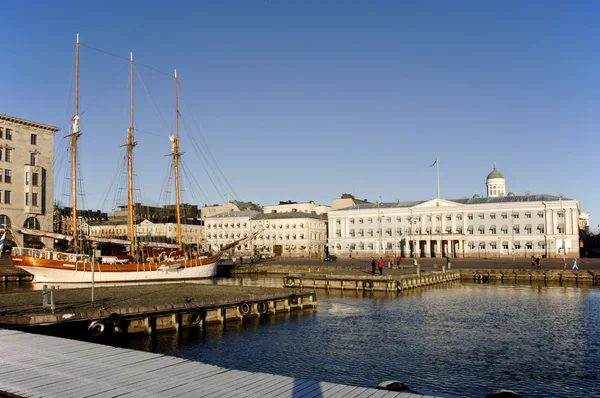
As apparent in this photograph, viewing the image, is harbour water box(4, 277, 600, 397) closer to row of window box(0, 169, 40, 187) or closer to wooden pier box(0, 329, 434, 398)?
wooden pier box(0, 329, 434, 398)

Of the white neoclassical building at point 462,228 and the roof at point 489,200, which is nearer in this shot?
the white neoclassical building at point 462,228

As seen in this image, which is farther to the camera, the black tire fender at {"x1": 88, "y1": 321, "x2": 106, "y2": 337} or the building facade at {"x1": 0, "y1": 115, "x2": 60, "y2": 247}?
the building facade at {"x1": 0, "y1": 115, "x2": 60, "y2": 247}

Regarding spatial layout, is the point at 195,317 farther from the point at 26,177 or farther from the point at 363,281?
the point at 26,177

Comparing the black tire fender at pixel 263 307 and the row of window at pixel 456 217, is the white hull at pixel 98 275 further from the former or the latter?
the row of window at pixel 456 217

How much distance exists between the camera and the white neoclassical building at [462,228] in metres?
122

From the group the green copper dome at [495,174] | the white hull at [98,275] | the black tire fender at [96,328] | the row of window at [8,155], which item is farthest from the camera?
the green copper dome at [495,174]

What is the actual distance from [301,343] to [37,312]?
1585 centimetres

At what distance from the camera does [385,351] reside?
99.7ft

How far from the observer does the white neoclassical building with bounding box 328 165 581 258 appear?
122 metres

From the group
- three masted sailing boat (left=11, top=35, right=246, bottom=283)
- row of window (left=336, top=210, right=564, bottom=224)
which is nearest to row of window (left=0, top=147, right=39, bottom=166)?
three masted sailing boat (left=11, top=35, right=246, bottom=283)

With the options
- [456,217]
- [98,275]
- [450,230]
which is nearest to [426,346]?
[98,275]

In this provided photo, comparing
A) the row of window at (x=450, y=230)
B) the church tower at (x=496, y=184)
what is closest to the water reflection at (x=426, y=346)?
the row of window at (x=450, y=230)

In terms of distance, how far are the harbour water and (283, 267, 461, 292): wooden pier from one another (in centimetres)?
1326

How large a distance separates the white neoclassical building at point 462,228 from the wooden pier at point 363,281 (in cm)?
5835
